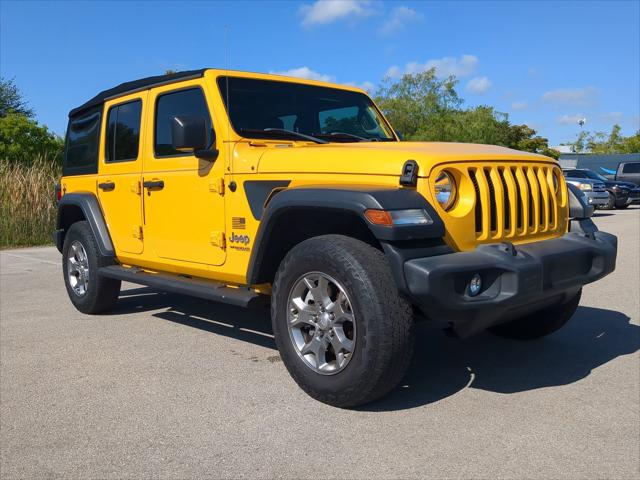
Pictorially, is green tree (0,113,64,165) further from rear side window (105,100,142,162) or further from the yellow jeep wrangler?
the yellow jeep wrangler

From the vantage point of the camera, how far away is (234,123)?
4441mm

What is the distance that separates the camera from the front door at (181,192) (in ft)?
14.5

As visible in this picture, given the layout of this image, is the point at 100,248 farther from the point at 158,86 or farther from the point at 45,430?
the point at 45,430

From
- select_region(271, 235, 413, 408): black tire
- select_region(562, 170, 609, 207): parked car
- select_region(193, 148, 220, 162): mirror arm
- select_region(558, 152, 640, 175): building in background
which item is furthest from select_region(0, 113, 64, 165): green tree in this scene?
select_region(558, 152, 640, 175): building in background

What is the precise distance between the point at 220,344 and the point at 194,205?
1.12m

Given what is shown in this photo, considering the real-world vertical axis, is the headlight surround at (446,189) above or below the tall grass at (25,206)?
above

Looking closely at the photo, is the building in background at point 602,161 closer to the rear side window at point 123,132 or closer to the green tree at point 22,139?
the green tree at point 22,139

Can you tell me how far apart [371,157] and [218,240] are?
138 cm

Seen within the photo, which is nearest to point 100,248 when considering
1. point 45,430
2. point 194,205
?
point 194,205

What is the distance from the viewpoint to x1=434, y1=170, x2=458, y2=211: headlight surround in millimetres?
3434

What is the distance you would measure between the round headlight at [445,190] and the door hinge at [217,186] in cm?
159

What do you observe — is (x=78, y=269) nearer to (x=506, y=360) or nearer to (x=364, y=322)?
(x=364, y=322)

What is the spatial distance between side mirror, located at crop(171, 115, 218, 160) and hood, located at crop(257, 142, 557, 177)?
0.50 meters

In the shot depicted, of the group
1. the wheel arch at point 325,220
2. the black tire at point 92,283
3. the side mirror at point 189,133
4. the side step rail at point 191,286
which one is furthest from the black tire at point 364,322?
the black tire at point 92,283
